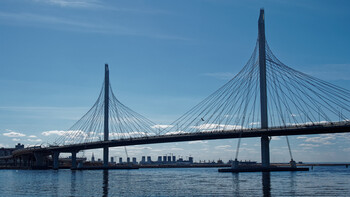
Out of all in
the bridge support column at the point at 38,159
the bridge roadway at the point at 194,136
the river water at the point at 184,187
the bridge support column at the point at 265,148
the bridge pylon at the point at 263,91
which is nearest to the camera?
the river water at the point at 184,187

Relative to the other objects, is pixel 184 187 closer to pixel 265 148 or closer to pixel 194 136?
pixel 265 148

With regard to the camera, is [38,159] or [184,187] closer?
[184,187]

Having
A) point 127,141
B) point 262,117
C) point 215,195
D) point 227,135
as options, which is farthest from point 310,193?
point 127,141

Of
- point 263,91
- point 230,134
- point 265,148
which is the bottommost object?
point 265,148

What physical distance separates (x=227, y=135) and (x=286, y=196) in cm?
5290

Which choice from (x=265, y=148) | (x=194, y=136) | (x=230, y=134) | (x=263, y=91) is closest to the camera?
(x=263, y=91)

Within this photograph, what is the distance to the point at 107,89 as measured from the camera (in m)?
121

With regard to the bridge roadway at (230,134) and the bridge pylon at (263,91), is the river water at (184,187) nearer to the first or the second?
the bridge roadway at (230,134)

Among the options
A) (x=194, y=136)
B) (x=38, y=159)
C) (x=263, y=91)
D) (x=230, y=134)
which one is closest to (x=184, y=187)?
(x=263, y=91)

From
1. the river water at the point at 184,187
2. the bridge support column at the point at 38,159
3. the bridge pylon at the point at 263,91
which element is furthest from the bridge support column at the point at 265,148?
the bridge support column at the point at 38,159

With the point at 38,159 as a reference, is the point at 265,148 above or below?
above

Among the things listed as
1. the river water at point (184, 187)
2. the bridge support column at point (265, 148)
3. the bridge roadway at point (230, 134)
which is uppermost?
the bridge roadway at point (230, 134)

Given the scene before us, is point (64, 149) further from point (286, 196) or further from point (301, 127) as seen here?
point (286, 196)

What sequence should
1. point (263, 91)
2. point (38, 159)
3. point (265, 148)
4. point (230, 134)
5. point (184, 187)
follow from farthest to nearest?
point (38, 159), point (230, 134), point (265, 148), point (263, 91), point (184, 187)
